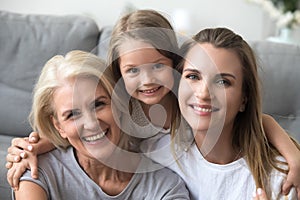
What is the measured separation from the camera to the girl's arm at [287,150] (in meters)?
1.47

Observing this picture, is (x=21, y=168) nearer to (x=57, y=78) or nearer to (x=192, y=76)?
(x=57, y=78)

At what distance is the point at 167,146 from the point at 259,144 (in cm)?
29

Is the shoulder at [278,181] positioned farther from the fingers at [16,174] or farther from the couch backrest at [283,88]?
the fingers at [16,174]

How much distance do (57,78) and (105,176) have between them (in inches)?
12.6

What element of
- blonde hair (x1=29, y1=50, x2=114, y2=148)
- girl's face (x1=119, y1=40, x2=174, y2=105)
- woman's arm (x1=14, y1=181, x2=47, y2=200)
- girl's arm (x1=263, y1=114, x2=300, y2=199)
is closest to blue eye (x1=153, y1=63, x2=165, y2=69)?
girl's face (x1=119, y1=40, x2=174, y2=105)

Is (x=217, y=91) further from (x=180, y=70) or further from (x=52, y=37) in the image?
(x=52, y=37)

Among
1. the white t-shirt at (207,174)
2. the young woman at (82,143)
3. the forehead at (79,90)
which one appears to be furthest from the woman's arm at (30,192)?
the white t-shirt at (207,174)

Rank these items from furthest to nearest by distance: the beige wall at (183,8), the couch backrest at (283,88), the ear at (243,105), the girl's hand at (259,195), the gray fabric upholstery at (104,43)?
the beige wall at (183,8) → the gray fabric upholstery at (104,43) → the couch backrest at (283,88) → the ear at (243,105) → the girl's hand at (259,195)

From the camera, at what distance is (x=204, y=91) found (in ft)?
4.75

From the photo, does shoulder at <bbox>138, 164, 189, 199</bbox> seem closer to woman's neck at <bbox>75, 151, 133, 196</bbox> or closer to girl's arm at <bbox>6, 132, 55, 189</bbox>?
woman's neck at <bbox>75, 151, 133, 196</bbox>

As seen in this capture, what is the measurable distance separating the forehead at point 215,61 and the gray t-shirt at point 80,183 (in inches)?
14.1

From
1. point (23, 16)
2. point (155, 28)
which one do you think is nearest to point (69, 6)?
point (23, 16)

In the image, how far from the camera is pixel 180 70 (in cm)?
154

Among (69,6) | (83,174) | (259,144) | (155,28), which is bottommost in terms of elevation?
(69,6)
